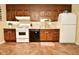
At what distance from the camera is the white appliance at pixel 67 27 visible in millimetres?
6871

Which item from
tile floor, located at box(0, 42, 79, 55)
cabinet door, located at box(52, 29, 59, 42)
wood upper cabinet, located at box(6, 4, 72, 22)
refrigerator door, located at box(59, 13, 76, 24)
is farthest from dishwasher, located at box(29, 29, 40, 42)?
refrigerator door, located at box(59, 13, 76, 24)

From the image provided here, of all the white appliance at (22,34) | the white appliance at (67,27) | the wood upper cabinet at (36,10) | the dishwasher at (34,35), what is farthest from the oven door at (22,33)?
the white appliance at (67,27)

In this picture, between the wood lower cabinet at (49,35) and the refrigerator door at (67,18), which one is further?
the wood lower cabinet at (49,35)

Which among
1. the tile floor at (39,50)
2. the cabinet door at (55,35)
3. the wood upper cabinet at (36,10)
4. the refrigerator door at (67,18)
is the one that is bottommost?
the tile floor at (39,50)

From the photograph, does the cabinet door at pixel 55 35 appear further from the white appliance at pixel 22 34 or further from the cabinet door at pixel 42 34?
the white appliance at pixel 22 34

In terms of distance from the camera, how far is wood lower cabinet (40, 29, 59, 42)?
731cm

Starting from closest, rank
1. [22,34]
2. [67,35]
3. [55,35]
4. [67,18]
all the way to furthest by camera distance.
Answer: [67,18] < [67,35] < [22,34] < [55,35]

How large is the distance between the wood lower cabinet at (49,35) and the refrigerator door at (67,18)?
661mm

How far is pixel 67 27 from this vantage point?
6969 mm

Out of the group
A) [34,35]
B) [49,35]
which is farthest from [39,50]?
[49,35]

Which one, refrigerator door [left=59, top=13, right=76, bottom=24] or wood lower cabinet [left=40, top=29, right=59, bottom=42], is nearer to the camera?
refrigerator door [left=59, top=13, right=76, bottom=24]

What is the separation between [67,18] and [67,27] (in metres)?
0.42

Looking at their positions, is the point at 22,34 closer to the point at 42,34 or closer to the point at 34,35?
the point at 34,35

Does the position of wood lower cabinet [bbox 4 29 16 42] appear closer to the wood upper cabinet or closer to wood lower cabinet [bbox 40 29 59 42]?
the wood upper cabinet
